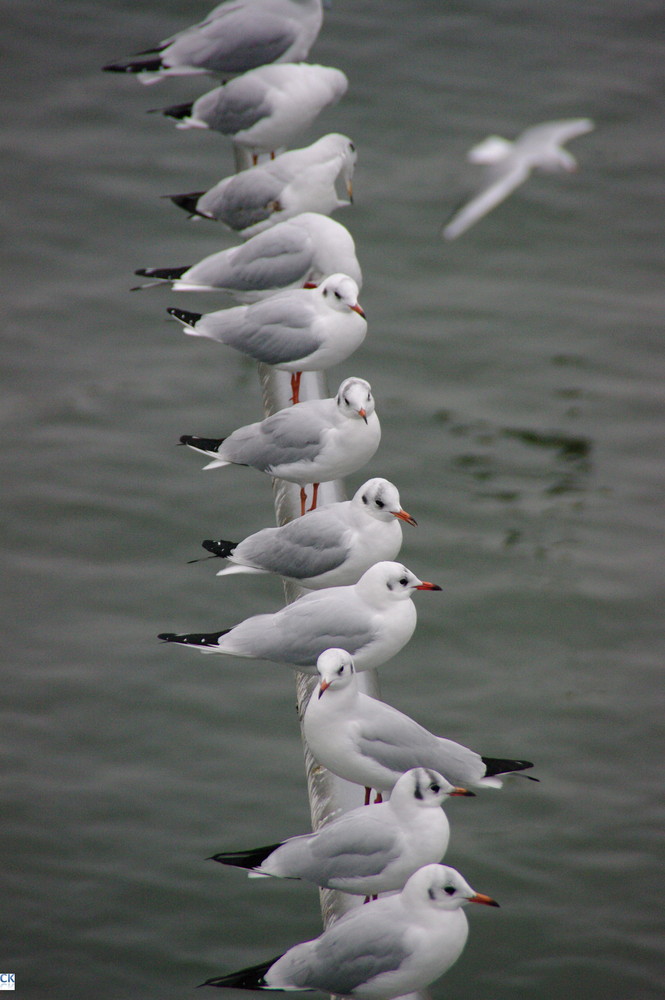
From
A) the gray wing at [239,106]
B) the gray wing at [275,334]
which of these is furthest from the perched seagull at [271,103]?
the gray wing at [275,334]

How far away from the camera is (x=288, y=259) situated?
6398 millimetres

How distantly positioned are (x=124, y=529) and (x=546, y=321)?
3096mm

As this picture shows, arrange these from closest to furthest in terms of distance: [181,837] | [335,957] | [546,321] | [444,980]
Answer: [335,957]
[444,980]
[181,837]
[546,321]

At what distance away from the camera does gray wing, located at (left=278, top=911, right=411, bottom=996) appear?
3.79m

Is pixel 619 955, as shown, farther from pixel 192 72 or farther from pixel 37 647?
pixel 192 72

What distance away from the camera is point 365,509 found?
196 inches

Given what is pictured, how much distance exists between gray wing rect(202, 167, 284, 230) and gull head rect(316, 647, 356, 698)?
3254 millimetres

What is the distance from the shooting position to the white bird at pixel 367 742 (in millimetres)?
4262

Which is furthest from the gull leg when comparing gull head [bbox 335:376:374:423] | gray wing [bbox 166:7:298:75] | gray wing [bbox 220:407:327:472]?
gray wing [bbox 166:7:298:75]

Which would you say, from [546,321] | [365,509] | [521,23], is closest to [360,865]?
[365,509]

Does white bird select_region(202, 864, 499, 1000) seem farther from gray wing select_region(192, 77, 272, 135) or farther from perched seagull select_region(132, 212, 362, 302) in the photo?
gray wing select_region(192, 77, 272, 135)

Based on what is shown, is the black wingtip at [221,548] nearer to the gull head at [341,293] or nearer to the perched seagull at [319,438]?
the perched seagull at [319,438]

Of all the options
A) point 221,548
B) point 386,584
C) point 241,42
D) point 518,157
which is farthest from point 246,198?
Result: point 386,584

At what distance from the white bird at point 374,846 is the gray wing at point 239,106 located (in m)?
4.44
